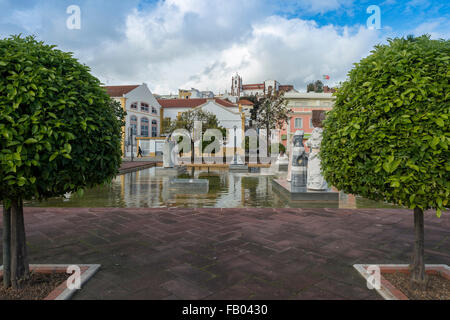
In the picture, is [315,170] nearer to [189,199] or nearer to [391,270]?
[189,199]

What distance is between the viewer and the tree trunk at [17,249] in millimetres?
2871

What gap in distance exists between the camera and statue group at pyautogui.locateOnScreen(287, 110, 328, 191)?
305 inches

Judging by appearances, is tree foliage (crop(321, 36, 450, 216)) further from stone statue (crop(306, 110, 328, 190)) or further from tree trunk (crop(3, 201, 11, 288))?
stone statue (crop(306, 110, 328, 190))

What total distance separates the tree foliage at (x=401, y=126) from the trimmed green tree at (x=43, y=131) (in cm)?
246

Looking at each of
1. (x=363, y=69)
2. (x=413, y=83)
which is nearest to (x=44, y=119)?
(x=363, y=69)

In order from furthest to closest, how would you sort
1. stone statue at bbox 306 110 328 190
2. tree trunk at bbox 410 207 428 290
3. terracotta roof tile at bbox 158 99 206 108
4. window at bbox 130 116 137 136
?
terracotta roof tile at bbox 158 99 206 108, window at bbox 130 116 137 136, stone statue at bbox 306 110 328 190, tree trunk at bbox 410 207 428 290

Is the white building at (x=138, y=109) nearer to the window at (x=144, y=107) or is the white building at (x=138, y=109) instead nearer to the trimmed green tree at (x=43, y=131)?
the window at (x=144, y=107)

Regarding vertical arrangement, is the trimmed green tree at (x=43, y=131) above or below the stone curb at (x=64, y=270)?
above

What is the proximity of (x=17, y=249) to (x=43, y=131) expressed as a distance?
145 centimetres

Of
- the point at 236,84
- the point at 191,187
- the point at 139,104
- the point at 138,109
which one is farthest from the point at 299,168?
the point at 236,84

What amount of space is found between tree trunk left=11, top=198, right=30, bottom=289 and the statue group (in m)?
6.47

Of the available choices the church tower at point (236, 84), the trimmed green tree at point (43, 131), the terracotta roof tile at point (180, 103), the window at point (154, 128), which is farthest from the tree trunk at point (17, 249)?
the church tower at point (236, 84)

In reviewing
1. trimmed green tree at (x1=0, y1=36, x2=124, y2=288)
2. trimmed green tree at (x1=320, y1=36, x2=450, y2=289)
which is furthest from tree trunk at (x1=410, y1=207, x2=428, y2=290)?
trimmed green tree at (x1=0, y1=36, x2=124, y2=288)

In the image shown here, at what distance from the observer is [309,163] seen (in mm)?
7988
